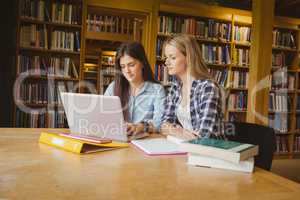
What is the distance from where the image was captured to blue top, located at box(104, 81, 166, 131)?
1.89m

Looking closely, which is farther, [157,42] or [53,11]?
[157,42]

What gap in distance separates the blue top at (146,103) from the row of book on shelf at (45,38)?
184 cm

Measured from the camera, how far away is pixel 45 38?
11.2 ft

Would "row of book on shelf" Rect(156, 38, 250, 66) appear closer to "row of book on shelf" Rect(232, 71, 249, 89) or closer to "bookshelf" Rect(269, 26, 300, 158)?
"row of book on shelf" Rect(232, 71, 249, 89)

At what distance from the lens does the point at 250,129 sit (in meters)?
1.43

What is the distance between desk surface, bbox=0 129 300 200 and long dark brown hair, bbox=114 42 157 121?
922 millimetres

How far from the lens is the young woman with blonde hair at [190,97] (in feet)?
4.83

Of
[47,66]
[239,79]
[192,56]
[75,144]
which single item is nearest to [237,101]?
[239,79]

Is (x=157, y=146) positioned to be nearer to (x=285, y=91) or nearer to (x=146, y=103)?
(x=146, y=103)

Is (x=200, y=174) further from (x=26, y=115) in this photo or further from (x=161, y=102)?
(x=26, y=115)

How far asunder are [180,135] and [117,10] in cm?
266

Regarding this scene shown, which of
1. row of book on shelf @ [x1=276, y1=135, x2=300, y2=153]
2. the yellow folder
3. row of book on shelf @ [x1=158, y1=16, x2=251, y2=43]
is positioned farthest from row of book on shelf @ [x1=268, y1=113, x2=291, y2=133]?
the yellow folder

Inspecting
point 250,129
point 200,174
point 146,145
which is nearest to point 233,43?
point 250,129

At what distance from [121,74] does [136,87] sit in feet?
0.43
